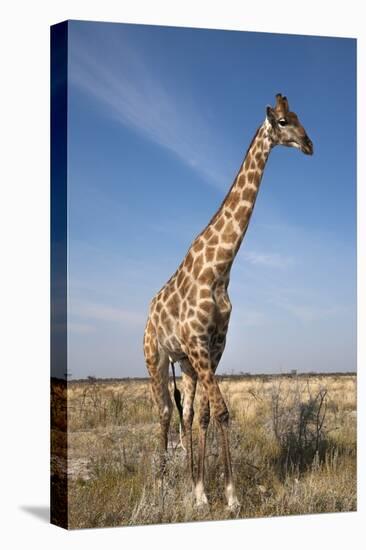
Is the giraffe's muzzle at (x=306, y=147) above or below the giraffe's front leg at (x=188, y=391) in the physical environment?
above

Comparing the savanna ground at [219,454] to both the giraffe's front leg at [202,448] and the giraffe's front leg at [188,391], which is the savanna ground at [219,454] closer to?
the giraffe's front leg at [202,448]

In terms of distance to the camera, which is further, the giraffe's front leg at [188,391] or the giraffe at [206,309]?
the giraffe's front leg at [188,391]

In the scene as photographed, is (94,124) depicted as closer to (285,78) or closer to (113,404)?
(285,78)

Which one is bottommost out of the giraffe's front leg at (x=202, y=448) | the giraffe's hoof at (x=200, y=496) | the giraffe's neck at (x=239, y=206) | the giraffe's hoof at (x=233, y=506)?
the giraffe's hoof at (x=233, y=506)

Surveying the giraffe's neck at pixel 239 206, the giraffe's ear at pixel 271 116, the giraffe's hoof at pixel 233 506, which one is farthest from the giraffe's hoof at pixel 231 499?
the giraffe's ear at pixel 271 116

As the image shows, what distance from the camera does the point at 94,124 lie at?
1045cm

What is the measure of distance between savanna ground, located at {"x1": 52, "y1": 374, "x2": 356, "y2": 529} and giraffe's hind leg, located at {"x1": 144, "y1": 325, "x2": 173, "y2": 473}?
0.26 m

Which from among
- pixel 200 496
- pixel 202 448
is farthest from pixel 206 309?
pixel 200 496

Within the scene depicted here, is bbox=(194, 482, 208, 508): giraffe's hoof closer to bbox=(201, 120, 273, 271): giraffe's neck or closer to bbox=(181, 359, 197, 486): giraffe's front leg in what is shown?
bbox=(181, 359, 197, 486): giraffe's front leg

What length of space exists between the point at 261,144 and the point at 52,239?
7.38ft

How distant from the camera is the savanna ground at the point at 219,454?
10.4 meters

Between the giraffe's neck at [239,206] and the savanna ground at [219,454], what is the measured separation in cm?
176

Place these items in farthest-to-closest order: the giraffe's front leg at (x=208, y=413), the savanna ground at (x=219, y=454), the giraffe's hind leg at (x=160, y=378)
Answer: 1. the giraffe's hind leg at (x=160, y=378)
2. the giraffe's front leg at (x=208, y=413)
3. the savanna ground at (x=219, y=454)

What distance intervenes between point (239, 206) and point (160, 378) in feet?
6.22
